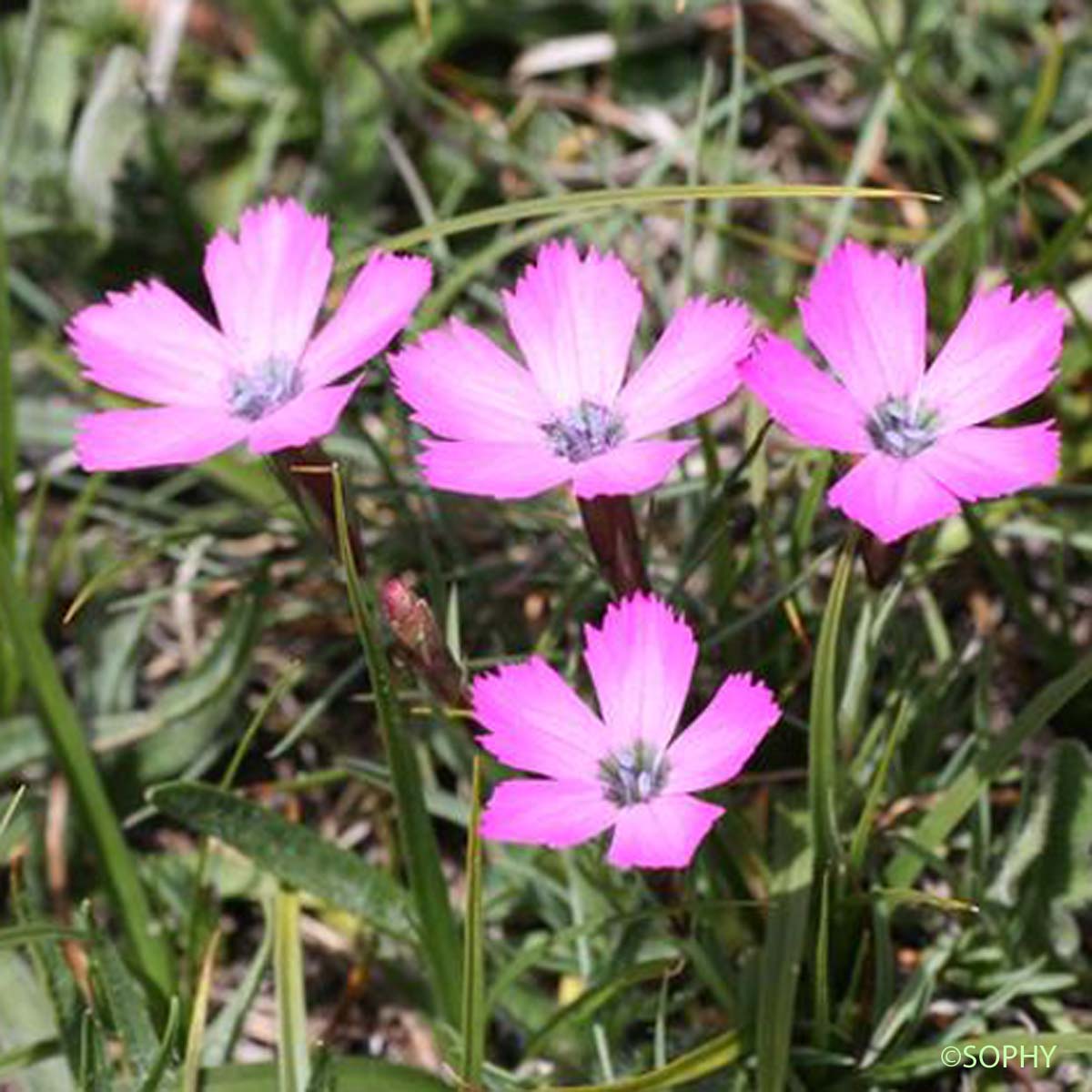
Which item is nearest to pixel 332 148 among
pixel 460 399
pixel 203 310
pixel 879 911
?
pixel 203 310

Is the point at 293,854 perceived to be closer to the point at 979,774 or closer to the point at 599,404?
the point at 599,404

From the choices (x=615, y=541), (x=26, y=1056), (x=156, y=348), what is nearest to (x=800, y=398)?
(x=615, y=541)

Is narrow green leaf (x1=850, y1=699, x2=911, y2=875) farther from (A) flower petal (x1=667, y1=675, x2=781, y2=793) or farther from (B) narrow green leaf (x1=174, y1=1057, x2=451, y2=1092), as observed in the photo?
(B) narrow green leaf (x1=174, y1=1057, x2=451, y2=1092)

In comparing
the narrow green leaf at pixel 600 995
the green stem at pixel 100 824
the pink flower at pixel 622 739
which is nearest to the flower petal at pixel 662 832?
the pink flower at pixel 622 739

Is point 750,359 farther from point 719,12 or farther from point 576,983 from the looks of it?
point 719,12

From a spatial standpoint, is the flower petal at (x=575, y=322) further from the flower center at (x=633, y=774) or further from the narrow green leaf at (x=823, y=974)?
the narrow green leaf at (x=823, y=974)
